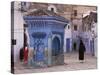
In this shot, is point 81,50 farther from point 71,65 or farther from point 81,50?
point 71,65

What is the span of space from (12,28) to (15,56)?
25 cm

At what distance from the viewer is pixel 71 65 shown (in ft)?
7.53

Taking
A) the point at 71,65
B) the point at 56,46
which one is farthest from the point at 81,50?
the point at 56,46

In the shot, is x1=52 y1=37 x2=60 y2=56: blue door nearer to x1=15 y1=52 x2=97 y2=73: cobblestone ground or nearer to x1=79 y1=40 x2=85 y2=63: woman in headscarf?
x1=15 y1=52 x2=97 y2=73: cobblestone ground

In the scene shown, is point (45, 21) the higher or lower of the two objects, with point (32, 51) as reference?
higher

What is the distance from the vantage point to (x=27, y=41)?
82.4 inches

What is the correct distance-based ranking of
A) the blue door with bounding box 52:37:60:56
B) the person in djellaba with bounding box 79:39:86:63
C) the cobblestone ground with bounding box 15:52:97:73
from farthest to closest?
the person in djellaba with bounding box 79:39:86:63 → the blue door with bounding box 52:37:60:56 → the cobblestone ground with bounding box 15:52:97:73

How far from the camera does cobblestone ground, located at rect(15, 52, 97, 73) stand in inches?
82.0

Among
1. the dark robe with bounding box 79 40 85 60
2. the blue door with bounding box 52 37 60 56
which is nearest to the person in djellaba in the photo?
the dark robe with bounding box 79 40 85 60

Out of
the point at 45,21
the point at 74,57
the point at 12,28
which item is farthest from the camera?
the point at 74,57

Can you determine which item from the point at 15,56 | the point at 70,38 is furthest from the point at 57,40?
the point at 15,56

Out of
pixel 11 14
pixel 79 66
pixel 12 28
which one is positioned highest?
pixel 11 14

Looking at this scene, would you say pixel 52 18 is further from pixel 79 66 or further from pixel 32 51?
pixel 79 66

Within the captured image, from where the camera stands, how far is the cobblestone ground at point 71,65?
2083 millimetres
